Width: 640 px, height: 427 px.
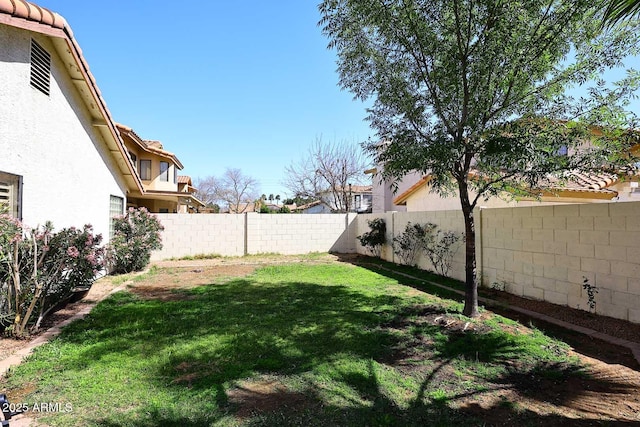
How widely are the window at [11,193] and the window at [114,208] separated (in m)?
5.02

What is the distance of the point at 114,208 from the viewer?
11055mm

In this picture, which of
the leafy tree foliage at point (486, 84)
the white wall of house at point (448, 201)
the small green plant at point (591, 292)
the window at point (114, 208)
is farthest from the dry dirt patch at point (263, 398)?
the window at point (114, 208)

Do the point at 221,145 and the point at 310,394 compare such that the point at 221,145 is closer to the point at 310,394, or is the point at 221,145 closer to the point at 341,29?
the point at 341,29

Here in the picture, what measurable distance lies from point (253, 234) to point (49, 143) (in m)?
9.16

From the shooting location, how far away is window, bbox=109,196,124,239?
10664 mm

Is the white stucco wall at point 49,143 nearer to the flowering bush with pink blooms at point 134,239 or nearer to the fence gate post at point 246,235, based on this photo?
the flowering bush with pink blooms at point 134,239

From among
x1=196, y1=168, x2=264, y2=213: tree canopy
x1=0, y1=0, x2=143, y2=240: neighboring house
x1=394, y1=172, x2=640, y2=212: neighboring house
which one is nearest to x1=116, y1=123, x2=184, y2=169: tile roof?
x1=0, y1=0, x2=143, y2=240: neighboring house

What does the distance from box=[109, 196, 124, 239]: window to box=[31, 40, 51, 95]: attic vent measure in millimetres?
4771

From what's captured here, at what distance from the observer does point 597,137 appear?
4996 millimetres

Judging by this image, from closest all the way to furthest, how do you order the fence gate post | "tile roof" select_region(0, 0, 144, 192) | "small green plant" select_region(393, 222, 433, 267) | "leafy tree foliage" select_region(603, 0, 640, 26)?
"leafy tree foliage" select_region(603, 0, 640, 26)
"tile roof" select_region(0, 0, 144, 192)
"small green plant" select_region(393, 222, 433, 267)
the fence gate post

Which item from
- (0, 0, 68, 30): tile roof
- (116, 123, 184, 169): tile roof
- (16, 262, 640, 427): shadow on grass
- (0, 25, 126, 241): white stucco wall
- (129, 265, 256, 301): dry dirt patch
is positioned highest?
(116, 123, 184, 169): tile roof

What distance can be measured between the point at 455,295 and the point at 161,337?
611cm

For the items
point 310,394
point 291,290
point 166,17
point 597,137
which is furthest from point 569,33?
point 166,17

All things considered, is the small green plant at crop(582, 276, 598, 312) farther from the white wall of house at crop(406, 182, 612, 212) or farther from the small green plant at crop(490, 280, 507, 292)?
the white wall of house at crop(406, 182, 612, 212)
